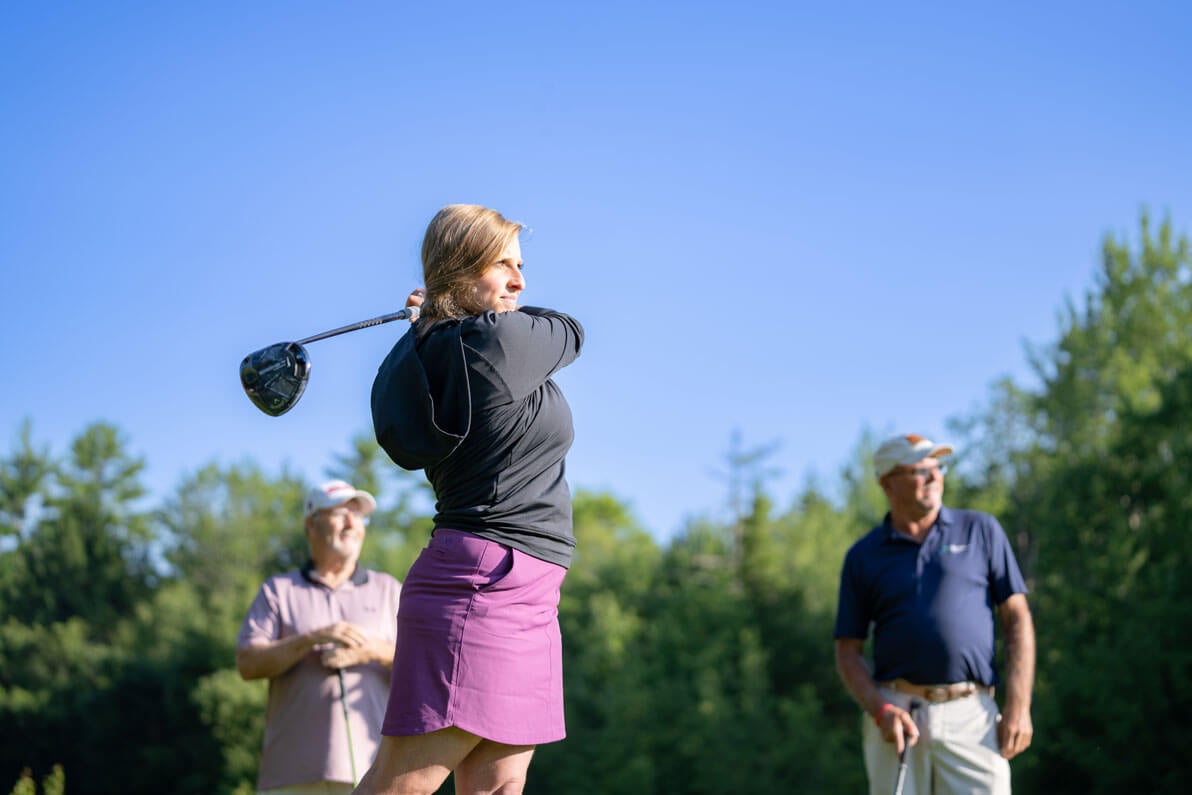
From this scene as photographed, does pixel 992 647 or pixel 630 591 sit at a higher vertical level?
pixel 992 647

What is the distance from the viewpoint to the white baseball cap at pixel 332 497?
15.6 feet

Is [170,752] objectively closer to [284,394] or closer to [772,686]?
[772,686]

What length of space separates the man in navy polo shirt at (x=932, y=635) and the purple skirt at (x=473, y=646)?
2168mm

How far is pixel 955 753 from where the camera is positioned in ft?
13.9

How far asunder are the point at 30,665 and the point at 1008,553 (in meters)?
36.7

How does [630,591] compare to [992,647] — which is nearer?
[992,647]

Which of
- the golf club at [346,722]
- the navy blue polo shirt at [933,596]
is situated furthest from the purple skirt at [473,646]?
the navy blue polo shirt at [933,596]

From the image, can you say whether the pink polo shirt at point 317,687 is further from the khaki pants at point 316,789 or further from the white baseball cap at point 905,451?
the white baseball cap at point 905,451

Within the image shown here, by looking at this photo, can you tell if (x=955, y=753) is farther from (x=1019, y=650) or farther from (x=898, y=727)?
(x=1019, y=650)

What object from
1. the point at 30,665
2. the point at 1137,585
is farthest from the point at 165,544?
the point at 1137,585

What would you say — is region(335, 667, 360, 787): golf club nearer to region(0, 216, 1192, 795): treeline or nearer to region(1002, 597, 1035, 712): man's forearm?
region(1002, 597, 1035, 712): man's forearm

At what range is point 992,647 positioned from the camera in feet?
14.3

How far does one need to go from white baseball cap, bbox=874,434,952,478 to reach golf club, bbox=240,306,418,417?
2.54m

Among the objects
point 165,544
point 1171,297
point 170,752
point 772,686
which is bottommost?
point 170,752
